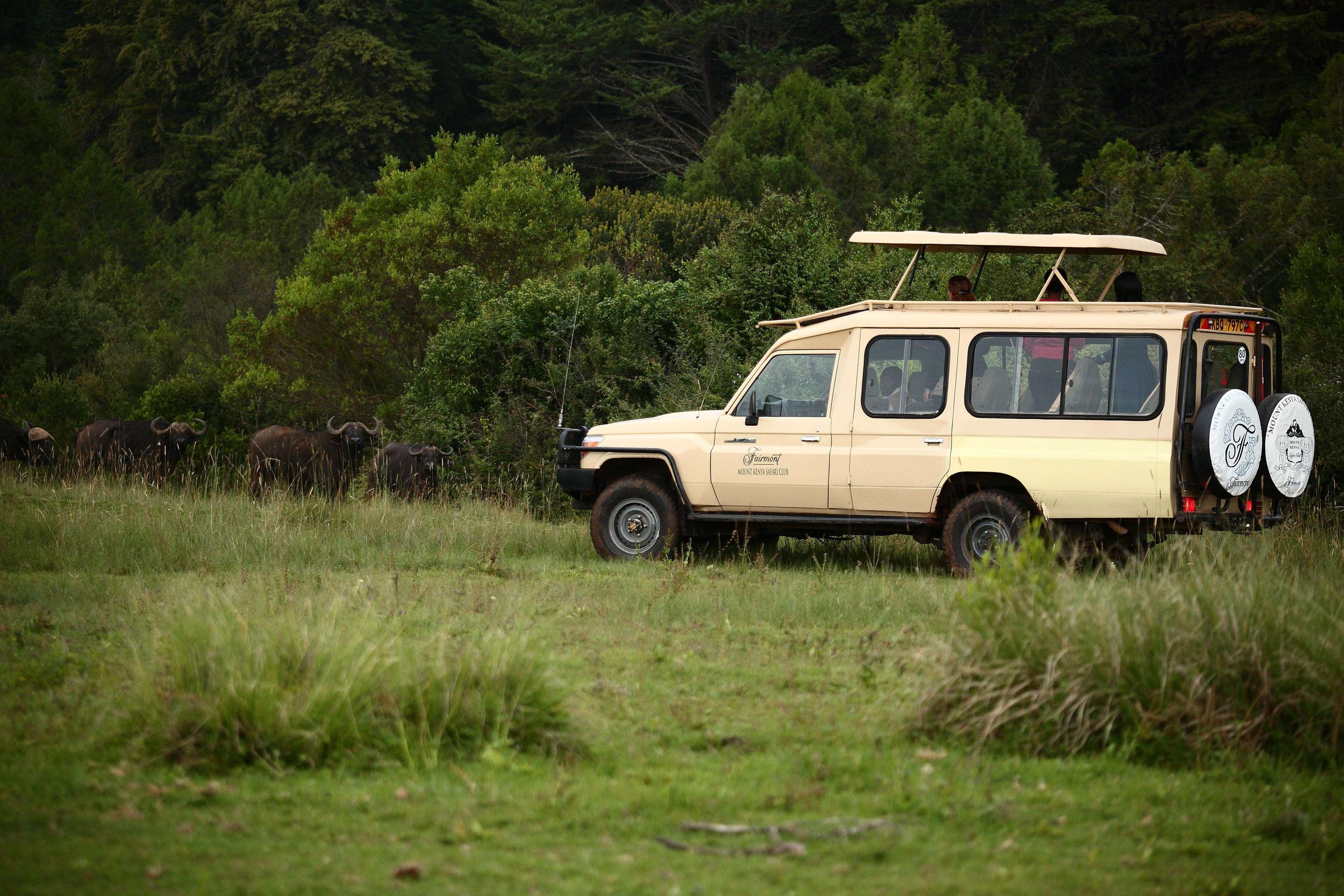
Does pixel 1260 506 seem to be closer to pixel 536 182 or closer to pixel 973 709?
pixel 973 709

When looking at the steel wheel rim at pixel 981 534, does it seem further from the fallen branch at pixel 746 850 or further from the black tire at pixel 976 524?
the fallen branch at pixel 746 850

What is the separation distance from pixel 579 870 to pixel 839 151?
32.2 metres

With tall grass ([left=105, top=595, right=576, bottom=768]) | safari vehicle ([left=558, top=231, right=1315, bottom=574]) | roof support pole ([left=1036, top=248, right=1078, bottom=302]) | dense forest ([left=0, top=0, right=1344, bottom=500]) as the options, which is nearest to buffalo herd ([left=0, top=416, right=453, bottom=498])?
dense forest ([left=0, top=0, right=1344, bottom=500])

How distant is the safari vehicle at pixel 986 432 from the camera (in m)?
11.2

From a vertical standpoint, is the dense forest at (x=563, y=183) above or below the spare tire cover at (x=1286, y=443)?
above

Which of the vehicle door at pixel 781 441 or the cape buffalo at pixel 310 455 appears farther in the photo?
the cape buffalo at pixel 310 455

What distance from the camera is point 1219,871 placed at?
17.2 feet

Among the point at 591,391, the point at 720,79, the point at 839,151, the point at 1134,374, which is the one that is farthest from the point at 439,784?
the point at 720,79

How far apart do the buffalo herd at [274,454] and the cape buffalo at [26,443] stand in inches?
0.6

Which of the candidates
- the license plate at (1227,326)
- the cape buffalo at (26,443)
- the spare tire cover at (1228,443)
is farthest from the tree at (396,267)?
the spare tire cover at (1228,443)

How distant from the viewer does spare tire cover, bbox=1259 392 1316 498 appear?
1108 centimetres

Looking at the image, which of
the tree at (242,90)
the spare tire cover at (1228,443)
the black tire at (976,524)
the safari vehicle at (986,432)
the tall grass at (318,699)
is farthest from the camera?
the tree at (242,90)

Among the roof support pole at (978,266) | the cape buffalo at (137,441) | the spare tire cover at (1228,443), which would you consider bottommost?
the cape buffalo at (137,441)

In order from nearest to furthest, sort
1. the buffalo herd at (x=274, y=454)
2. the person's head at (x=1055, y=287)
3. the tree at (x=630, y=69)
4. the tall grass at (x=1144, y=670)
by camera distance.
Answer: the tall grass at (x=1144, y=670), the person's head at (x=1055, y=287), the buffalo herd at (x=274, y=454), the tree at (x=630, y=69)
